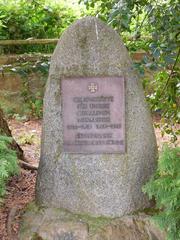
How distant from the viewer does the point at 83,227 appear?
3502 mm

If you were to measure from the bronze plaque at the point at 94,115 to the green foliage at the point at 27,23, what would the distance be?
5187mm

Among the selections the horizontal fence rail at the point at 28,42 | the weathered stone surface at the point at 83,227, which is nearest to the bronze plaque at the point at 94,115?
the weathered stone surface at the point at 83,227

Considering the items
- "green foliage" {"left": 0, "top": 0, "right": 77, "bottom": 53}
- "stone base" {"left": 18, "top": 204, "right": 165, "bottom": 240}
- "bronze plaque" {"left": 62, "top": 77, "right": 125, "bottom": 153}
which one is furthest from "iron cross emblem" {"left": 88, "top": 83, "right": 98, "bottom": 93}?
"green foliage" {"left": 0, "top": 0, "right": 77, "bottom": 53}

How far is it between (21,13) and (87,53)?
5.60 metres

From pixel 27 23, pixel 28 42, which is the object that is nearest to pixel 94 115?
pixel 28 42

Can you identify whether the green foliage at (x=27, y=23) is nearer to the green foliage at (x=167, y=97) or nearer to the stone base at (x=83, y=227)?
the green foliage at (x=167, y=97)

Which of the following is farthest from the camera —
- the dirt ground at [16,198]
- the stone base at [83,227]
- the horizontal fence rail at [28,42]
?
the horizontal fence rail at [28,42]

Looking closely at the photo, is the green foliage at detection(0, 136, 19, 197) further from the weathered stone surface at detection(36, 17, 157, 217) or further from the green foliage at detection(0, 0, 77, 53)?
the green foliage at detection(0, 0, 77, 53)

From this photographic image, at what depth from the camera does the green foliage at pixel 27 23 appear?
865cm

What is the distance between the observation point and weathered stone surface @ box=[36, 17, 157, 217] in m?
3.52

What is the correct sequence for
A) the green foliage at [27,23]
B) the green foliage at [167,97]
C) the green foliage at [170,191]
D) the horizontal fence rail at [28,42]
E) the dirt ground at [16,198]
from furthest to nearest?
the green foliage at [27,23], the horizontal fence rail at [28,42], the green foliage at [167,97], the dirt ground at [16,198], the green foliage at [170,191]

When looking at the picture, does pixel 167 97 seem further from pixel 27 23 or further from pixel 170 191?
pixel 27 23

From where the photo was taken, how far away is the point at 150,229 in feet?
11.8

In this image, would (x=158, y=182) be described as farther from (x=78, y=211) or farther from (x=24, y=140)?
(x=24, y=140)
